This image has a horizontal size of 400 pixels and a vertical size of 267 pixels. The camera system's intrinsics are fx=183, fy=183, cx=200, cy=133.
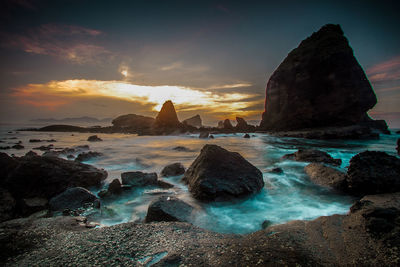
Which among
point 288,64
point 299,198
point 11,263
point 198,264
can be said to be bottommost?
point 299,198

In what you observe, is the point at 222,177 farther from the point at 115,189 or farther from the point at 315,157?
the point at 315,157

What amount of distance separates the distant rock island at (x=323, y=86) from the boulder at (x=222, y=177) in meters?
35.1

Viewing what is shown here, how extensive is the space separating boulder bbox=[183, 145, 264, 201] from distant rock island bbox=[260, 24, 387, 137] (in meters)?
35.1

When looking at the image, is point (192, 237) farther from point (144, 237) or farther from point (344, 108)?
point (344, 108)

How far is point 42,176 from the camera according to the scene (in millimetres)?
4668

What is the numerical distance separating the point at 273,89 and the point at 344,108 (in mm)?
14785

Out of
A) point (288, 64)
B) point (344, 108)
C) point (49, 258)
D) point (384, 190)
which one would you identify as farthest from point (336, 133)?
point (49, 258)

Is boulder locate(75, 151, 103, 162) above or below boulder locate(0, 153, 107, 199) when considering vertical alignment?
below

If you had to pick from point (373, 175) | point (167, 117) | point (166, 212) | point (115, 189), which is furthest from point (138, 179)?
point (167, 117)

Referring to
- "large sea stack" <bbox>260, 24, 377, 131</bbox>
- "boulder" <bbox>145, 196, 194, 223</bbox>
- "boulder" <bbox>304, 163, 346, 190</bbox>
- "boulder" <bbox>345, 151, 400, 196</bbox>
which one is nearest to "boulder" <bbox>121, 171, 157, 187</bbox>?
"boulder" <bbox>145, 196, 194, 223</bbox>

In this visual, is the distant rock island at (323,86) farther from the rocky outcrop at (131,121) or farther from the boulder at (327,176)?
the rocky outcrop at (131,121)

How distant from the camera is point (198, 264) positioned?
1800 mm

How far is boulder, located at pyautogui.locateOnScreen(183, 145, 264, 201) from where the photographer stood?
4.38 metres

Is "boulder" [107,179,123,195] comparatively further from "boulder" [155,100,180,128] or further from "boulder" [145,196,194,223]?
"boulder" [155,100,180,128]
